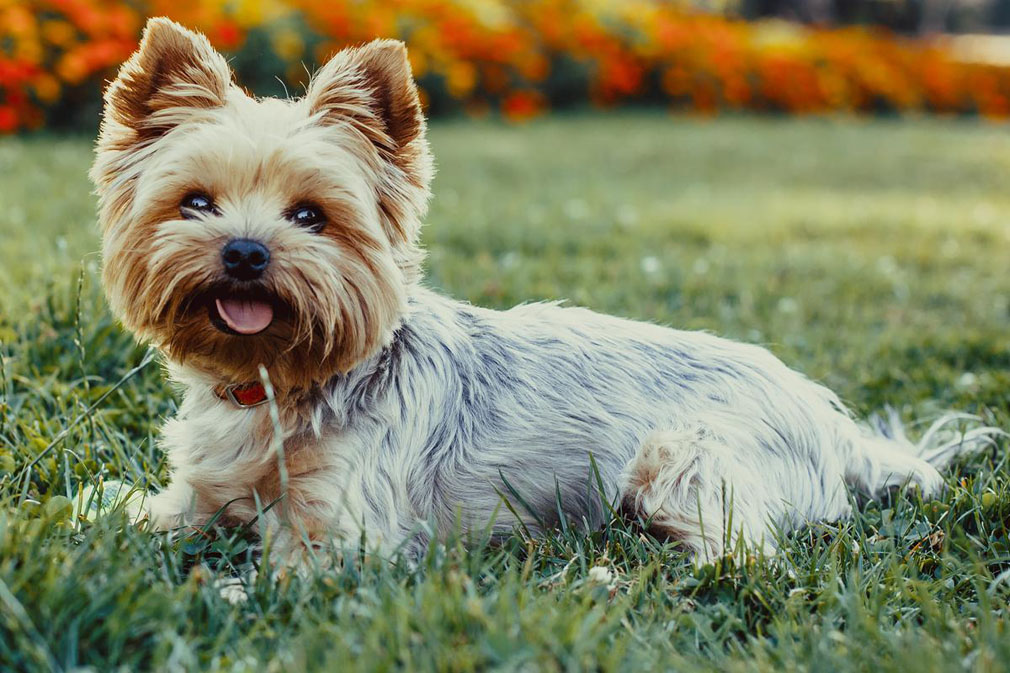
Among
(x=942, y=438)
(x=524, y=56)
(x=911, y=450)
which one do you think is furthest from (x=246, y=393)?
(x=524, y=56)

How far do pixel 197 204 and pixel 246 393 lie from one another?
0.66 meters

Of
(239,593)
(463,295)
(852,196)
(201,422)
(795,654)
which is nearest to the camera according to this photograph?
(795,654)

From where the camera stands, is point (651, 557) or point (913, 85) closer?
point (651, 557)

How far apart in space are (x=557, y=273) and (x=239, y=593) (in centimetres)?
431

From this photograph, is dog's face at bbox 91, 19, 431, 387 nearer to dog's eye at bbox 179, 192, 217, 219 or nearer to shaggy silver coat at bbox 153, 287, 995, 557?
dog's eye at bbox 179, 192, 217, 219

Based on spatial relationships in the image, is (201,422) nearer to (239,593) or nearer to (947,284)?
(239,593)

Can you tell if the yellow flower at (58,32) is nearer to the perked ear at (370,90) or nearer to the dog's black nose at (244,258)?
the perked ear at (370,90)

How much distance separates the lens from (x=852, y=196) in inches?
445

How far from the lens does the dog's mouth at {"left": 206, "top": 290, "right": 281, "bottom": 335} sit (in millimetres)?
2996

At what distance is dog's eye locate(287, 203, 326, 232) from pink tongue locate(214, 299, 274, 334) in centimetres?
30

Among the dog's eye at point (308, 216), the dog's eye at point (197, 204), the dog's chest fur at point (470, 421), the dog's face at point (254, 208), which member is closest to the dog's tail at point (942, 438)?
the dog's chest fur at point (470, 421)

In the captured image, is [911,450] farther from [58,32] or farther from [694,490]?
[58,32]

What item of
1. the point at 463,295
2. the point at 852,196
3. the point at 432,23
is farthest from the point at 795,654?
the point at 432,23

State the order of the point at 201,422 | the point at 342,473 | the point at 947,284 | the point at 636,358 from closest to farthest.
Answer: the point at 342,473 < the point at 201,422 < the point at 636,358 < the point at 947,284
